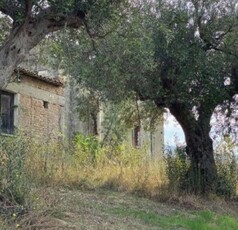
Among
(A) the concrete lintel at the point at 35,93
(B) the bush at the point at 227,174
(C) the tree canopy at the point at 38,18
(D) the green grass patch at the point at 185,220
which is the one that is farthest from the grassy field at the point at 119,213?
(A) the concrete lintel at the point at 35,93

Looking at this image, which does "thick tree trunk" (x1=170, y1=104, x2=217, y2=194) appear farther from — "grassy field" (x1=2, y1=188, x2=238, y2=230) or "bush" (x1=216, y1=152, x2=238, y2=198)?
"grassy field" (x1=2, y1=188, x2=238, y2=230)

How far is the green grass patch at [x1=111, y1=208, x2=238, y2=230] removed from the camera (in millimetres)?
9266

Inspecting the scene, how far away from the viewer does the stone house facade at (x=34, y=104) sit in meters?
18.2

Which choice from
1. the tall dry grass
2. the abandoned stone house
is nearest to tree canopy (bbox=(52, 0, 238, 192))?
the tall dry grass

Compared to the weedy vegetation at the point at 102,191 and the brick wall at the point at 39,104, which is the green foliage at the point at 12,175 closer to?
the weedy vegetation at the point at 102,191

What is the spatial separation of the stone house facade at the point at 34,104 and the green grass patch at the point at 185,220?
8056 mm

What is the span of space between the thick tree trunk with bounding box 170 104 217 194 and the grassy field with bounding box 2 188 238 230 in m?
0.74

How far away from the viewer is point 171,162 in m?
13.6

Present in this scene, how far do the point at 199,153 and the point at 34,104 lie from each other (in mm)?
8198

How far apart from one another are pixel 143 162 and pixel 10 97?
6.52 metres

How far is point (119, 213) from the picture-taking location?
947 cm

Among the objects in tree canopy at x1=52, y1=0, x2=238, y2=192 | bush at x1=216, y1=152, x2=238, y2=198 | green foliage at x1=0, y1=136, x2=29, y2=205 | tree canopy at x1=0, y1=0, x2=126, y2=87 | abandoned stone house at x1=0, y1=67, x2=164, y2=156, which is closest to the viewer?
green foliage at x1=0, y1=136, x2=29, y2=205

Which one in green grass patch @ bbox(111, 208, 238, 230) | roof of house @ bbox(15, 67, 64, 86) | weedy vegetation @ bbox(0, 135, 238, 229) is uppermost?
roof of house @ bbox(15, 67, 64, 86)

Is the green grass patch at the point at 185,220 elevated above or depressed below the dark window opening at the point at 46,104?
below
